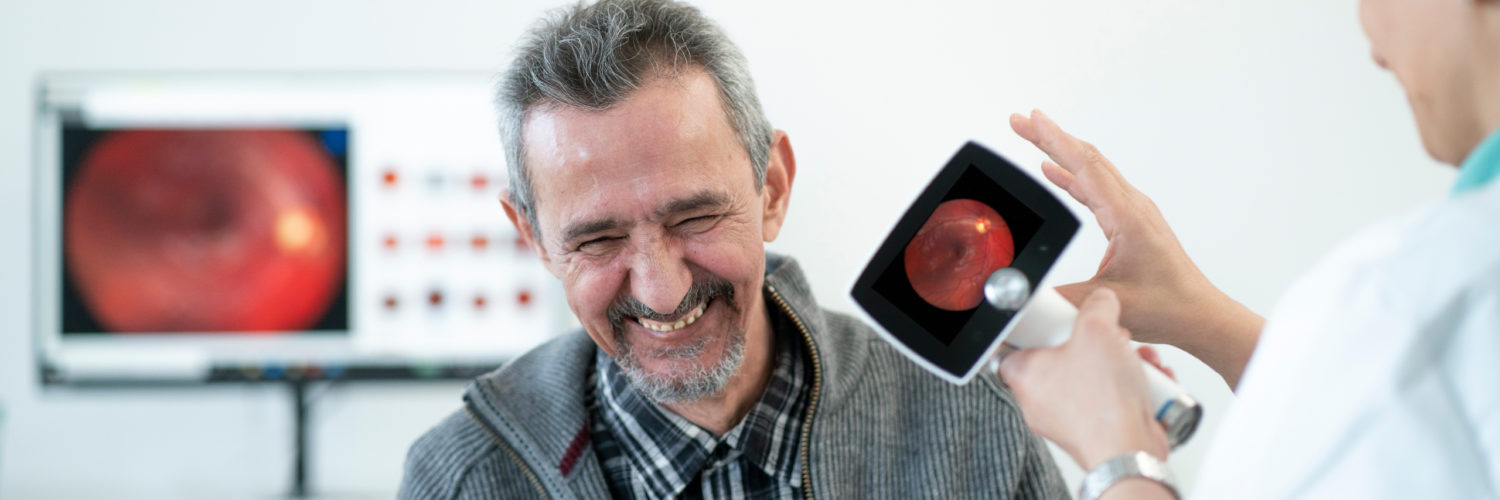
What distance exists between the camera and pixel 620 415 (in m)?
1.31

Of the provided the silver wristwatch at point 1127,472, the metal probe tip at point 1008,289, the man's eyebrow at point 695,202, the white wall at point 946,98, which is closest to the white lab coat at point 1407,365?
the silver wristwatch at point 1127,472

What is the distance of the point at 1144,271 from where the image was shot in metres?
0.99

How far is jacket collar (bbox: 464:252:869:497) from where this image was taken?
4.02ft

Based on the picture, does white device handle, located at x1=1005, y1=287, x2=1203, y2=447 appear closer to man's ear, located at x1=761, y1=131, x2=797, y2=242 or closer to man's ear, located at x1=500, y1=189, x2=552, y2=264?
man's ear, located at x1=761, y1=131, x2=797, y2=242

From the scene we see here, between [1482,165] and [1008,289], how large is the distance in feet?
1.03

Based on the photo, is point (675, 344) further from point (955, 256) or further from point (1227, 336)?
point (1227, 336)

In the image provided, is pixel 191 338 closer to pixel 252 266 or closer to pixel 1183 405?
pixel 252 266

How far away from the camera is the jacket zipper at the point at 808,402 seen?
1212 millimetres


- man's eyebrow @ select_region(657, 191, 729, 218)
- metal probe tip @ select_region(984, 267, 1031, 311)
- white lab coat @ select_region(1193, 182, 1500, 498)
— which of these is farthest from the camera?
man's eyebrow @ select_region(657, 191, 729, 218)

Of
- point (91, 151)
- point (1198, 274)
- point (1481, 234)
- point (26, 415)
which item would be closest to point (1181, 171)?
point (1198, 274)

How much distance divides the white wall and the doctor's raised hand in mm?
863

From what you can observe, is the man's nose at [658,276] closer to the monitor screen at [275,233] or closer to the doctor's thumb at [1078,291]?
the doctor's thumb at [1078,291]

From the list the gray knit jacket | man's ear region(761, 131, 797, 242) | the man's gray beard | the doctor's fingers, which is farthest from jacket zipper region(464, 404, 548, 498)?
the doctor's fingers

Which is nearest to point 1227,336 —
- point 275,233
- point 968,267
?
point 968,267
